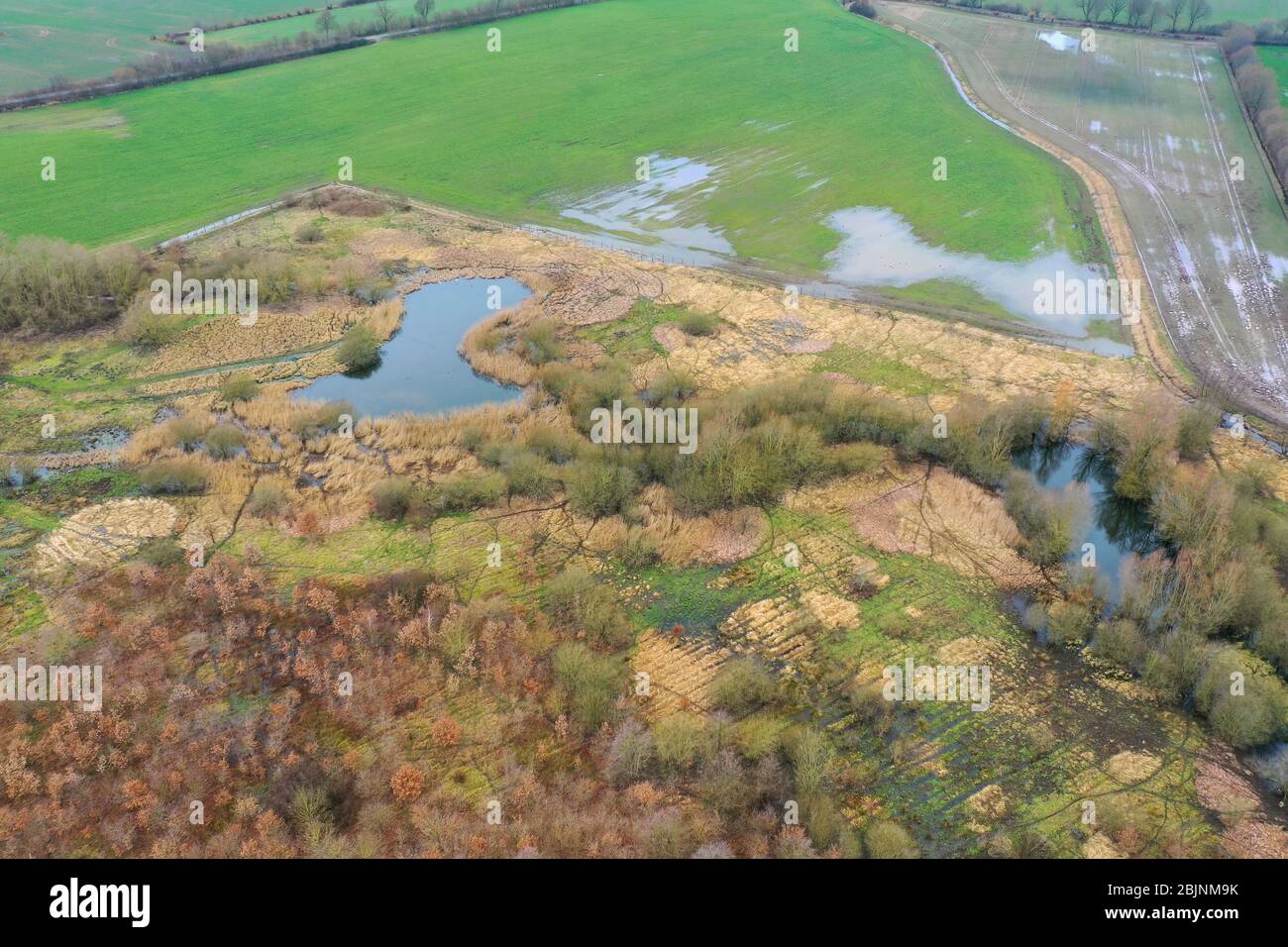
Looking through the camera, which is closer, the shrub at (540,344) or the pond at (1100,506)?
the pond at (1100,506)

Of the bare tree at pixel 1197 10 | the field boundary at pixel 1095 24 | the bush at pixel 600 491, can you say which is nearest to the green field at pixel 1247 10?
the field boundary at pixel 1095 24

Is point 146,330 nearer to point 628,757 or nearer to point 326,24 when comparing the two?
point 628,757

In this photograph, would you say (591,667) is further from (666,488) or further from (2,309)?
(2,309)

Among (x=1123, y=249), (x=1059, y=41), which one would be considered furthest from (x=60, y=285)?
(x=1059, y=41)

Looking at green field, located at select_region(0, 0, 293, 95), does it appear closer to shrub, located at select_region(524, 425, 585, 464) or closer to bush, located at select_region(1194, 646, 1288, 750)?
shrub, located at select_region(524, 425, 585, 464)

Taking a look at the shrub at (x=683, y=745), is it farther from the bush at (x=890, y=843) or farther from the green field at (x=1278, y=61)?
the green field at (x=1278, y=61)

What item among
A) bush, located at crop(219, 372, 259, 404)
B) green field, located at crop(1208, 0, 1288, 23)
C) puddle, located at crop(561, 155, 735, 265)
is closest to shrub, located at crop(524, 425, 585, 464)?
bush, located at crop(219, 372, 259, 404)

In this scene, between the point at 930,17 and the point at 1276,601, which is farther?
the point at 930,17
